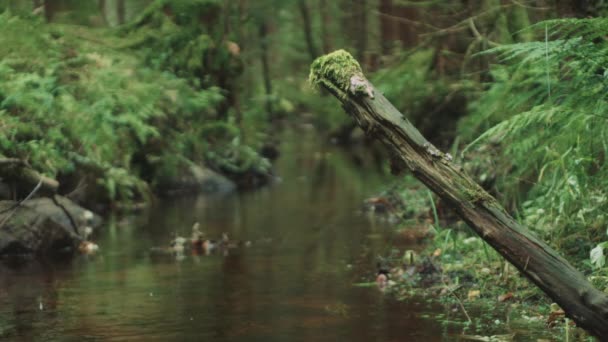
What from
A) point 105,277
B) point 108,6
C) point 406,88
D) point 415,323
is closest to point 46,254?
point 105,277

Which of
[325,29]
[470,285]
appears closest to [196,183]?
[470,285]

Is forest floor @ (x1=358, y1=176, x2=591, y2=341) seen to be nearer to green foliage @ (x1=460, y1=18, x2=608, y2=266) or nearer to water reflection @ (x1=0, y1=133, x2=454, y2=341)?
water reflection @ (x1=0, y1=133, x2=454, y2=341)

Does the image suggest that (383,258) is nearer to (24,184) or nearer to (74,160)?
(24,184)

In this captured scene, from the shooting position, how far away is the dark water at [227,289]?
21.8ft

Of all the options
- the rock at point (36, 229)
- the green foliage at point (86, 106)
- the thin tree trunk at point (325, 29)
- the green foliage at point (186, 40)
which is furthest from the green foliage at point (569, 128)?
the thin tree trunk at point (325, 29)

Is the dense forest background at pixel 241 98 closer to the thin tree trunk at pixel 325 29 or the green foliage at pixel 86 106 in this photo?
the green foliage at pixel 86 106

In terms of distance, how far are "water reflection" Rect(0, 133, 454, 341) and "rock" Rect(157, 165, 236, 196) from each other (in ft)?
10.9

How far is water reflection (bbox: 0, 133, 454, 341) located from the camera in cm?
667

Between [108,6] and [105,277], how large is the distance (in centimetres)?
2016

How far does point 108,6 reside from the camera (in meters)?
28.0

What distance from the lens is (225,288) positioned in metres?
8.31

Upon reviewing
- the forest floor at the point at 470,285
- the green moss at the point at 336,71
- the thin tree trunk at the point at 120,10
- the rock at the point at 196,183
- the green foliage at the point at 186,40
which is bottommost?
the forest floor at the point at 470,285

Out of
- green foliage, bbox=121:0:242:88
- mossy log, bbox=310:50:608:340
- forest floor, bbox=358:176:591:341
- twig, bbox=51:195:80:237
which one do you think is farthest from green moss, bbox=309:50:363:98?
green foliage, bbox=121:0:242:88

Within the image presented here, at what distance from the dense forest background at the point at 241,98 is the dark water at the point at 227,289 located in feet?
4.27
